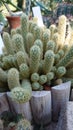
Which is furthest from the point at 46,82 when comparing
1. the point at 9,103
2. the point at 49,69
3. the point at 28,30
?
the point at 28,30

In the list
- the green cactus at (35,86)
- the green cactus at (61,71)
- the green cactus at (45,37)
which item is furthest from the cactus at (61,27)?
the green cactus at (35,86)

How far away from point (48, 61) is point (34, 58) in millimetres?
63

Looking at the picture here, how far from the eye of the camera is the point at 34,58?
0.93 m

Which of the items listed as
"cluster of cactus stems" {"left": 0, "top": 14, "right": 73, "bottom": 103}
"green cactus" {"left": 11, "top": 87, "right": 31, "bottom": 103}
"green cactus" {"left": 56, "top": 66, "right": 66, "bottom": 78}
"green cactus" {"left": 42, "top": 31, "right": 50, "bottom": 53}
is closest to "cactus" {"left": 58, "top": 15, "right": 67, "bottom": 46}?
"cluster of cactus stems" {"left": 0, "top": 14, "right": 73, "bottom": 103}

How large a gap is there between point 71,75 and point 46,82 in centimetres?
14

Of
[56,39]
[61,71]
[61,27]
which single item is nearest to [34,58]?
[61,71]

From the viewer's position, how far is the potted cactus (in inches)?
35.7

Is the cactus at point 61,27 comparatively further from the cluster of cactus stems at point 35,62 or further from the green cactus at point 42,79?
the green cactus at point 42,79

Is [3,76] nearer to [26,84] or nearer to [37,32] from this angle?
[26,84]

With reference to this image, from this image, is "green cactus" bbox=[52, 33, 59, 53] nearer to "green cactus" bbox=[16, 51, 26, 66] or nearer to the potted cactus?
the potted cactus

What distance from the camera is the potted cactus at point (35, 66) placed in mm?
906

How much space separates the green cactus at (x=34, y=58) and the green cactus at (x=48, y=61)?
4cm

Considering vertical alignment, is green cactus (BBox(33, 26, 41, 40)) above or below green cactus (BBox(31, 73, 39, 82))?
above

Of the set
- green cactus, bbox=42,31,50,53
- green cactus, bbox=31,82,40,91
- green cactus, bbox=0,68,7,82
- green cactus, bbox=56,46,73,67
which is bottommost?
green cactus, bbox=31,82,40,91
